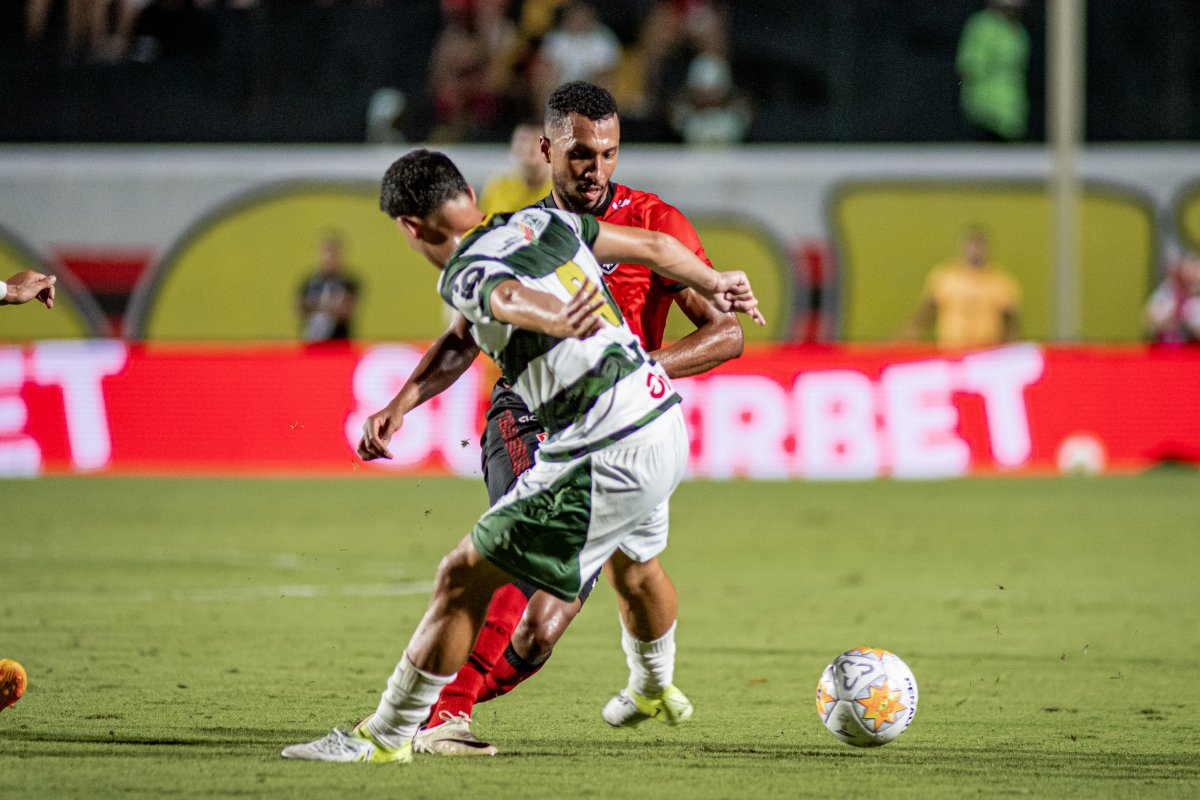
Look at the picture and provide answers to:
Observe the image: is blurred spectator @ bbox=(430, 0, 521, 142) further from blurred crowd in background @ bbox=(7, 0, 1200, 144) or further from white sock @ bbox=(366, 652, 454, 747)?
white sock @ bbox=(366, 652, 454, 747)

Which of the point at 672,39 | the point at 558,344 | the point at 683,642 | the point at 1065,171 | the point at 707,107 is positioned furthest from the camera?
the point at 672,39

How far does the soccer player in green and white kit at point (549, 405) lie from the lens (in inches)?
187

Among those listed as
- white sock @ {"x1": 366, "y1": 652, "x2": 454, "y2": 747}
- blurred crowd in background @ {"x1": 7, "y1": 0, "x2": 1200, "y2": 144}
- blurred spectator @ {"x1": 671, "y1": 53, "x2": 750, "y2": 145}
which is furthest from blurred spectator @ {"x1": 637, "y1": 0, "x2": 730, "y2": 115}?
white sock @ {"x1": 366, "y1": 652, "x2": 454, "y2": 747}

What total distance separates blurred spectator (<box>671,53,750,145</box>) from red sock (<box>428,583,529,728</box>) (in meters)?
15.0

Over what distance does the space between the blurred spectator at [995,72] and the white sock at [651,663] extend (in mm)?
15750

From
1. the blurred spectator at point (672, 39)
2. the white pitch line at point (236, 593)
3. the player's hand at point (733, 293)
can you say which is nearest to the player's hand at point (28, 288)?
the player's hand at point (733, 293)

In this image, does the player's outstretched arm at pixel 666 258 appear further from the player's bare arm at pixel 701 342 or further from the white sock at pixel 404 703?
the white sock at pixel 404 703

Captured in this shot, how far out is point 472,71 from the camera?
20.0 metres

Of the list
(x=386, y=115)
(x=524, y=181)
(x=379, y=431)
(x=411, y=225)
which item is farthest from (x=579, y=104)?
(x=386, y=115)

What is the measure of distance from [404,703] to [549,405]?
3.04 feet

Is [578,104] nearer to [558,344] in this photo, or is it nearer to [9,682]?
[558,344]

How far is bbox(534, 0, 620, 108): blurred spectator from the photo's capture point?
19.5m

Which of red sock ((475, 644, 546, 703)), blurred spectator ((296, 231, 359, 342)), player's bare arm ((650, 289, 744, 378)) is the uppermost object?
player's bare arm ((650, 289, 744, 378))

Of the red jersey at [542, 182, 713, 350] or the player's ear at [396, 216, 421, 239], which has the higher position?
the player's ear at [396, 216, 421, 239]
